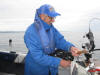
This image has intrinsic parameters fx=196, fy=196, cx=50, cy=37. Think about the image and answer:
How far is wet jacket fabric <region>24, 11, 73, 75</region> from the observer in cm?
282

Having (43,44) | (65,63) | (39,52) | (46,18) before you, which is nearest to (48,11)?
(46,18)

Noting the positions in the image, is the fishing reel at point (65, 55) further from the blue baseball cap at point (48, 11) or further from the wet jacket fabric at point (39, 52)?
the blue baseball cap at point (48, 11)

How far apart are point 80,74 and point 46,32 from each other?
887mm

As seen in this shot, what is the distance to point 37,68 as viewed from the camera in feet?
10.3

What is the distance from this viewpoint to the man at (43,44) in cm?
282

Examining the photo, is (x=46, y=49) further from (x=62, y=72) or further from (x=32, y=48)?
(x=62, y=72)

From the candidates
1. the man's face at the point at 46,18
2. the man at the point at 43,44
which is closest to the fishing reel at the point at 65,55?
the man at the point at 43,44

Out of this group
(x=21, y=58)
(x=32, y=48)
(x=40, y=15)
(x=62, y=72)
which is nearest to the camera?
(x=62, y=72)

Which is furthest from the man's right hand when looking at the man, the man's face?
the man's face

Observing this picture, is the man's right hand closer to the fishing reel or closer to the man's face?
the fishing reel

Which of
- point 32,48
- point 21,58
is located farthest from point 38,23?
point 21,58

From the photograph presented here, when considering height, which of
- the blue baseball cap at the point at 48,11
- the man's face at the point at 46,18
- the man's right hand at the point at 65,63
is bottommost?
the man's right hand at the point at 65,63

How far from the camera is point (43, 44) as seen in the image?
9.77 feet

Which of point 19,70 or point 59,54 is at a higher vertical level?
point 59,54
